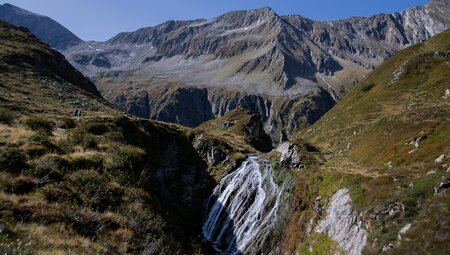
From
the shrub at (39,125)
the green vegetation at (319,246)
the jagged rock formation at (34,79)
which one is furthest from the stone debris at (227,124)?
the green vegetation at (319,246)

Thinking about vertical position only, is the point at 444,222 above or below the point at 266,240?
above

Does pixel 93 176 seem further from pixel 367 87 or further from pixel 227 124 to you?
pixel 367 87

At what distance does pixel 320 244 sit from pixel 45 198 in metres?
23.6

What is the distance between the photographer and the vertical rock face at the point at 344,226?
30459mm

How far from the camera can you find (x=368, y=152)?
2194 inches

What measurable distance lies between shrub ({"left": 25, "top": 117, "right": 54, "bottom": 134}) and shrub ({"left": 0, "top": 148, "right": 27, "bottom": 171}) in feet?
41.4

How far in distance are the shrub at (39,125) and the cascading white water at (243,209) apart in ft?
77.6

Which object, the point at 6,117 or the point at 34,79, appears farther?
the point at 34,79

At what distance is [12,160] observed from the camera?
27.0 metres

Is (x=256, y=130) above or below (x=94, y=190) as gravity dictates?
below

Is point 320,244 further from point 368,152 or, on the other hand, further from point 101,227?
point 368,152

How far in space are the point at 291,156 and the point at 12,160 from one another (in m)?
36.5

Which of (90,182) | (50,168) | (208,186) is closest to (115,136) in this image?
(90,182)

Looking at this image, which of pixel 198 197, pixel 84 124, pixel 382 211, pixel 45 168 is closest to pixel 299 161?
pixel 198 197
